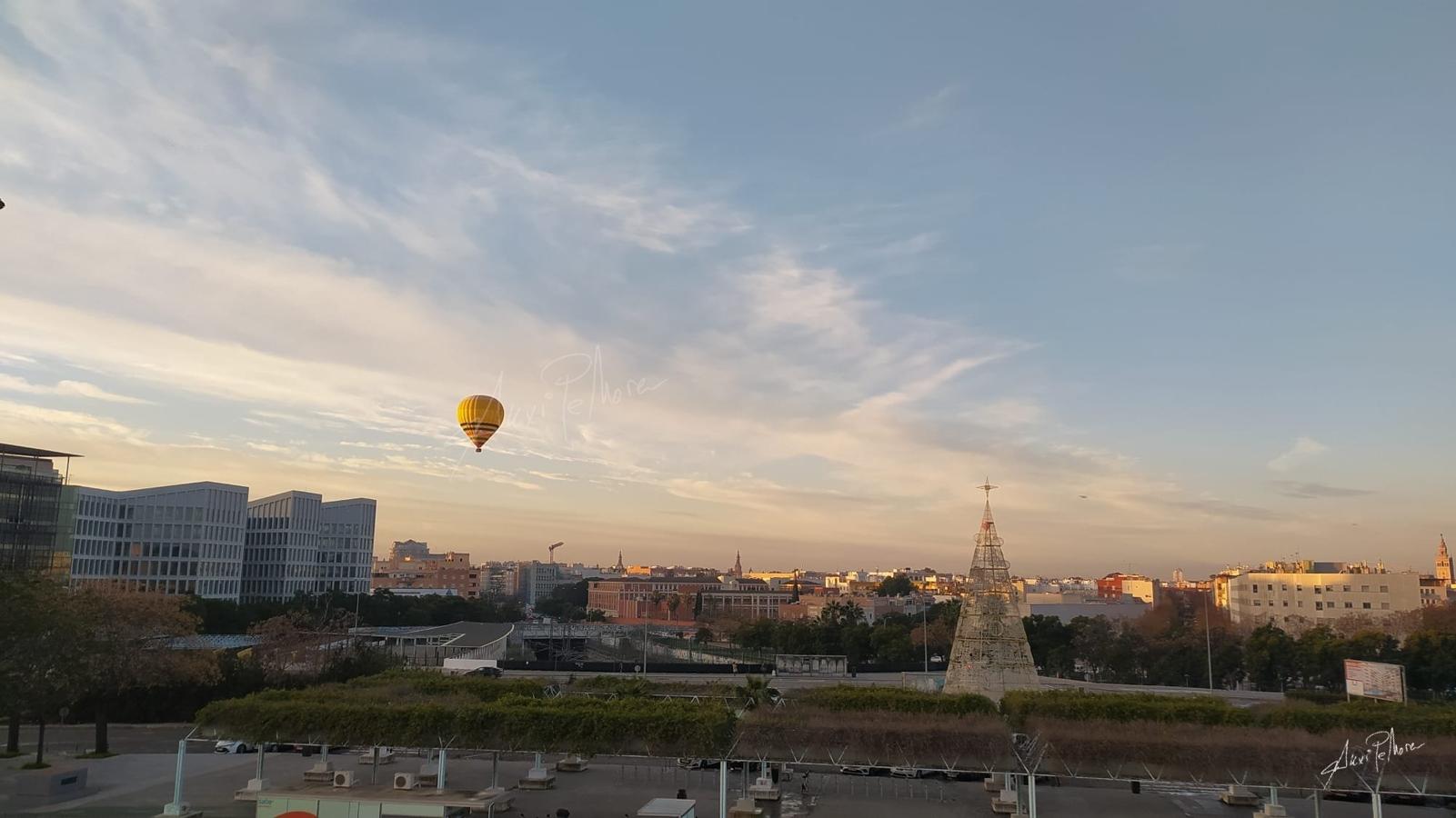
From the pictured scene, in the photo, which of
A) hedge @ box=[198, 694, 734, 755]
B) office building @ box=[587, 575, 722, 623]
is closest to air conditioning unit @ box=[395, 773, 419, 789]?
hedge @ box=[198, 694, 734, 755]

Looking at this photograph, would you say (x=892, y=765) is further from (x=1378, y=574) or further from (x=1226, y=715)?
(x=1378, y=574)

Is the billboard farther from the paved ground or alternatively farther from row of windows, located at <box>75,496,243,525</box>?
row of windows, located at <box>75,496,243,525</box>

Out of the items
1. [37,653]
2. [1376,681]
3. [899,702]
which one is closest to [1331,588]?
[1376,681]

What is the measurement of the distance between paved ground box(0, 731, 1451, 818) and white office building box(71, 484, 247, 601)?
6628cm

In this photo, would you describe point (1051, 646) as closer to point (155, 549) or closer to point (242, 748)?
point (242, 748)

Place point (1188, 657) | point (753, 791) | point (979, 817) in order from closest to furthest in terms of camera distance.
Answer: point (979, 817)
point (753, 791)
point (1188, 657)

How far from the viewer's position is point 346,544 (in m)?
122

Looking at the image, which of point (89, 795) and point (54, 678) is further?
point (54, 678)

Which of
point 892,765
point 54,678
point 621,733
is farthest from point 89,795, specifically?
point 892,765

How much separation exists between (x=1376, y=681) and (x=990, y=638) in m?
17.5

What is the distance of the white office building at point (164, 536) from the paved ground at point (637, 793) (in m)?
66.3

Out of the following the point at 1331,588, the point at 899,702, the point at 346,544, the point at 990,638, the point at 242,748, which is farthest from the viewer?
the point at 346,544

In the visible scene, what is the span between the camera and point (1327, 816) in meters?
30.8

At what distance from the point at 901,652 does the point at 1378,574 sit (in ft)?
201
